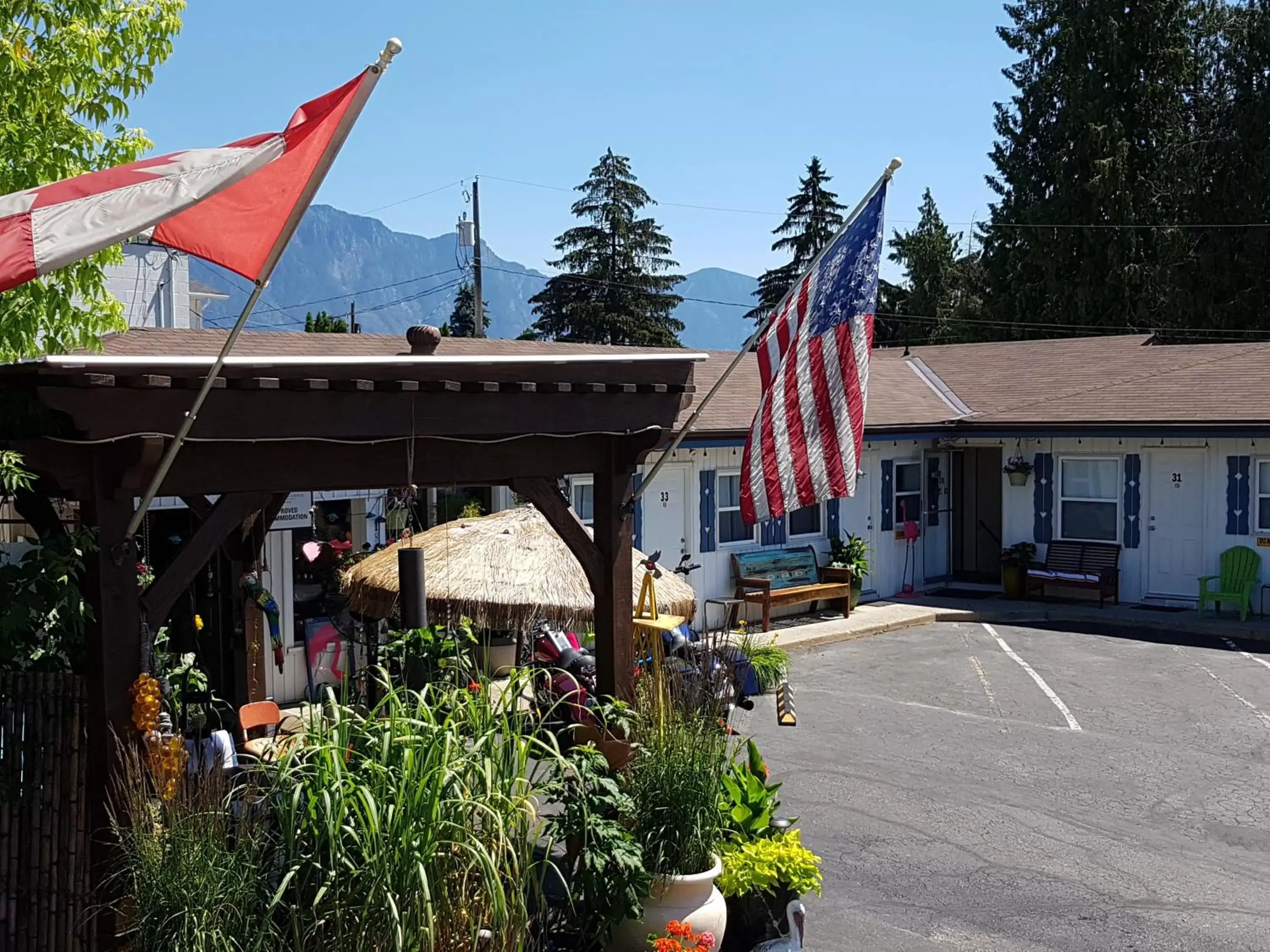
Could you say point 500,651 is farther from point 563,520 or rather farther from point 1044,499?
point 1044,499

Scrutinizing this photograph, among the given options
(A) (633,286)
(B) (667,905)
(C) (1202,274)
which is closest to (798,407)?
(B) (667,905)

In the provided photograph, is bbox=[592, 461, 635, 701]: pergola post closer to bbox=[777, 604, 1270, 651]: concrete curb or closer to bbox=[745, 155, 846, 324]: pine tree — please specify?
bbox=[777, 604, 1270, 651]: concrete curb

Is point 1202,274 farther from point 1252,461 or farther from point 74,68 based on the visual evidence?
point 74,68

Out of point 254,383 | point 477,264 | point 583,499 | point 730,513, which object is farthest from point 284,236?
point 477,264

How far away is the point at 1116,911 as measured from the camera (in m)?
7.29

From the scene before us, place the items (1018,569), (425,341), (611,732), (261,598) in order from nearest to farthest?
(611,732) < (425,341) < (261,598) < (1018,569)

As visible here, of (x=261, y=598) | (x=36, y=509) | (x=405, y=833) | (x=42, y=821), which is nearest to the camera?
(x=405, y=833)

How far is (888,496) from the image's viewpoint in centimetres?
1988

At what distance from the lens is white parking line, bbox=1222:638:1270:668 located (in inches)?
578

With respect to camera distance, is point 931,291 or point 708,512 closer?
point 708,512

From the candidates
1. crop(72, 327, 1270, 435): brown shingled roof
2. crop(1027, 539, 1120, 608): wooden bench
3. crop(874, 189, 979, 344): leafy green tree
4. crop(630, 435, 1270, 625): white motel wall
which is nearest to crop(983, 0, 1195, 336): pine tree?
crop(874, 189, 979, 344): leafy green tree

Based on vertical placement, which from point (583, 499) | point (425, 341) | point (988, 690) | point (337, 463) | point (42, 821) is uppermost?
point (425, 341)

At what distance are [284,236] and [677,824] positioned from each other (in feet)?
11.3

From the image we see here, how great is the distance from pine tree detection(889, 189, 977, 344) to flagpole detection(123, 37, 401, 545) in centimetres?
4026
